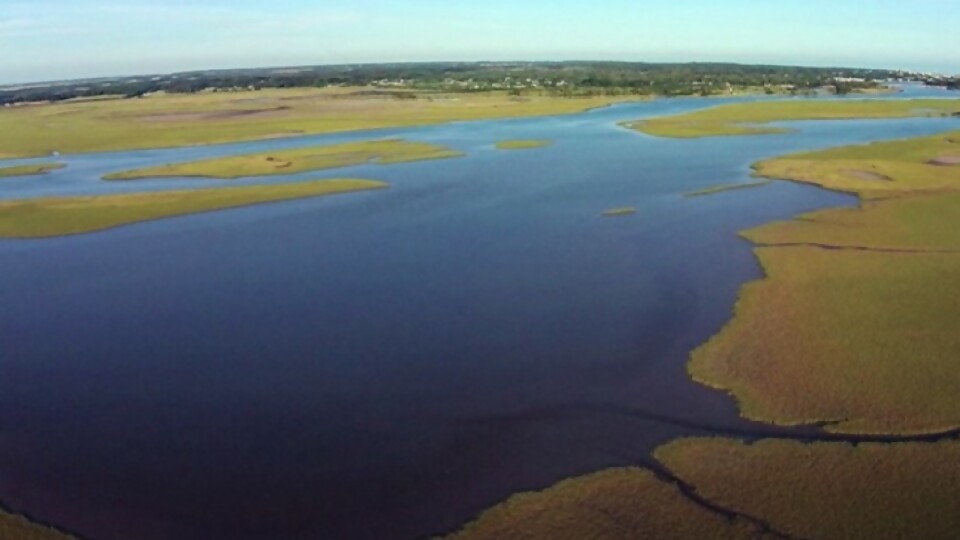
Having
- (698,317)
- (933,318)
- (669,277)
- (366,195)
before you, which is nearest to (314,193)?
(366,195)

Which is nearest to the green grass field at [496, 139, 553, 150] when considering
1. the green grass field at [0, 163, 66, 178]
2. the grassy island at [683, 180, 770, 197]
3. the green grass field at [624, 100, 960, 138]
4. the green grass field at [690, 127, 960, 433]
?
the green grass field at [624, 100, 960, 138]

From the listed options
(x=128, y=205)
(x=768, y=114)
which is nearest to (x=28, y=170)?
(x=128, y=205)

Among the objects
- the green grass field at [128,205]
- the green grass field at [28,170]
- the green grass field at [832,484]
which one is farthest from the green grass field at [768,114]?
the green grass field at [832,484]

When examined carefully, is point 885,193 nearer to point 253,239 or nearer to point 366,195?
point 366,195

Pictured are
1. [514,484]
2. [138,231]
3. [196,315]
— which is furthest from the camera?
[138,231]

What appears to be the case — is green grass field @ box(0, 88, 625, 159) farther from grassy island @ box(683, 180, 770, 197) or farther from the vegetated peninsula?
the vegetated peninsula
